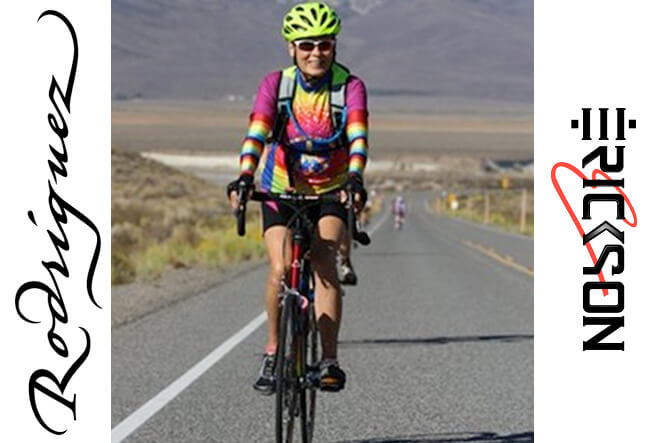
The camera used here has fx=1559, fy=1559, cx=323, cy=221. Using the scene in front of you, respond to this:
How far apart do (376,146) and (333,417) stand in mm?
172963

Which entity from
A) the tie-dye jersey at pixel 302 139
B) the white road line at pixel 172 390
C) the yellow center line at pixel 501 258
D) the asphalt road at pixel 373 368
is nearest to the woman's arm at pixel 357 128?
the tie-dye jersey at pixel 302 139

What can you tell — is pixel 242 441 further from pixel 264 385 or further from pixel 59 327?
pixel 59 327

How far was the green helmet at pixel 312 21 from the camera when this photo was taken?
7520mm

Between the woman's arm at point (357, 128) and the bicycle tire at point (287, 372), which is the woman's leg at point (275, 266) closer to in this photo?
the bicycle tire at point (287, 372)

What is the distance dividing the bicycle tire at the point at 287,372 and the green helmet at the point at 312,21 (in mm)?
1288

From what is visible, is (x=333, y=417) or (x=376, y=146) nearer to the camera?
(x=333, y=417)

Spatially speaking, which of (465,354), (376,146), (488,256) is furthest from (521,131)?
(465,354)

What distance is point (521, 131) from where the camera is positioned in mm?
193250

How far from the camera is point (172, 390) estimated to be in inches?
407

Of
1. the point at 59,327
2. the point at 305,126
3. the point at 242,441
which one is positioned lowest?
the point at 242,441

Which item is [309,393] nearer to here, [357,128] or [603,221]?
[357,128]

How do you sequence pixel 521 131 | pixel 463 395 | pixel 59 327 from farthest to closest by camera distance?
1. pixel 521 131
2. pixel 463 395
3. pixel 59 327

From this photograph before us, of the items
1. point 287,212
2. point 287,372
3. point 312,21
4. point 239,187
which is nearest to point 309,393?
point 287,372

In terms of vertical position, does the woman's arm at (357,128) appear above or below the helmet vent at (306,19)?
below
